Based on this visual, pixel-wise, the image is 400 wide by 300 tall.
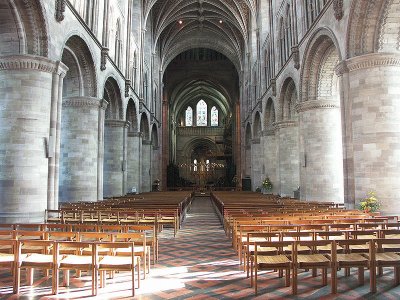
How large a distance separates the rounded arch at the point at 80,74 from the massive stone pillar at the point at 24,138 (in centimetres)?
493

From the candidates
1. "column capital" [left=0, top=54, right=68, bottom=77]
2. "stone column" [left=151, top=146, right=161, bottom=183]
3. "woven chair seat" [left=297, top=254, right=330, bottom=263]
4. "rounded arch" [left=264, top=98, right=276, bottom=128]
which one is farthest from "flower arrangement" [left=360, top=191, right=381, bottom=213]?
"stone column" [left=151, top=146, right=161, bottom=183]

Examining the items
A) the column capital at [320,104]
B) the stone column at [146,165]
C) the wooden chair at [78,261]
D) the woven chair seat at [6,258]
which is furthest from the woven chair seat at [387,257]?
the stone column at [146,165]

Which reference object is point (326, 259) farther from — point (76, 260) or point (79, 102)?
point (79, 102)

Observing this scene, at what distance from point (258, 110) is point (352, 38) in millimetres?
17576

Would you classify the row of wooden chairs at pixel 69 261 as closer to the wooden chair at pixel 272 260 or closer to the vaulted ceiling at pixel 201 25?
the wooden chair at pixel 272 260

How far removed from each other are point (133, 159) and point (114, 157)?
4.44 m

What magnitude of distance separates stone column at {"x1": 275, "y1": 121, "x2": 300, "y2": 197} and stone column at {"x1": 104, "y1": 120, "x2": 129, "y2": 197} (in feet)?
32.6

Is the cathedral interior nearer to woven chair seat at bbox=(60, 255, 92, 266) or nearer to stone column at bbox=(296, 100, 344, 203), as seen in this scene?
stone column at bbox=(296, 100, 344, 203)

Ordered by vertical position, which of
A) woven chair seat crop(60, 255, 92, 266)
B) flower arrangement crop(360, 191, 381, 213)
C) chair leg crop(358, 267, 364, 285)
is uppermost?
flower arrangement crop(360, 191, 381, 213)

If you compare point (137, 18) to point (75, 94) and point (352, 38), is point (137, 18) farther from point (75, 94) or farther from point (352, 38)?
point (352, 38)

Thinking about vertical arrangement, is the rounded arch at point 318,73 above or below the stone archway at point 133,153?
above

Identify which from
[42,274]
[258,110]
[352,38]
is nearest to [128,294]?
[42,274]

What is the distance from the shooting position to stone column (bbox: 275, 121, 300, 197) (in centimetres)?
2128

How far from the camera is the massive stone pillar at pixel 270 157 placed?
2539 centimetres
